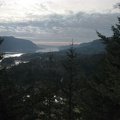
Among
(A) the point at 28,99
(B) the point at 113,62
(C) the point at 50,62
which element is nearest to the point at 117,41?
(B) the point at 113,62

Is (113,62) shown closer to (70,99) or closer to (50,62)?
(70,99)

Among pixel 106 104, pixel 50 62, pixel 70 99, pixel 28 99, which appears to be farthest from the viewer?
pixel 50 62

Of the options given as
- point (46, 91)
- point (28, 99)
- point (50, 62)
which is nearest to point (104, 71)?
point (46, 91)

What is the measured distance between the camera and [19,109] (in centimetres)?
1638

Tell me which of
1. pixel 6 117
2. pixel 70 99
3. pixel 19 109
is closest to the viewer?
pixel 6 117

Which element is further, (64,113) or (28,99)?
(64,113)

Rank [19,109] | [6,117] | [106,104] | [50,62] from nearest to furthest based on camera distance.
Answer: [6,117]
[19,109]
[106,104]
[50,62]

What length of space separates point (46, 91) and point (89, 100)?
4636 mm

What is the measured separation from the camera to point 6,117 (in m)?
15.3

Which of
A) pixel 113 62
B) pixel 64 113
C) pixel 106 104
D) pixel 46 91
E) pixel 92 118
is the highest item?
pixel 113 62

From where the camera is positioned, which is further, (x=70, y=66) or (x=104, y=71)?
(x=70, y=66)

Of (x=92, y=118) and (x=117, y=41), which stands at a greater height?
(x=117, y=41)

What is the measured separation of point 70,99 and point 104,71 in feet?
40.8

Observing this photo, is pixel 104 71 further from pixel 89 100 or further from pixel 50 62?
pixel 50 62
